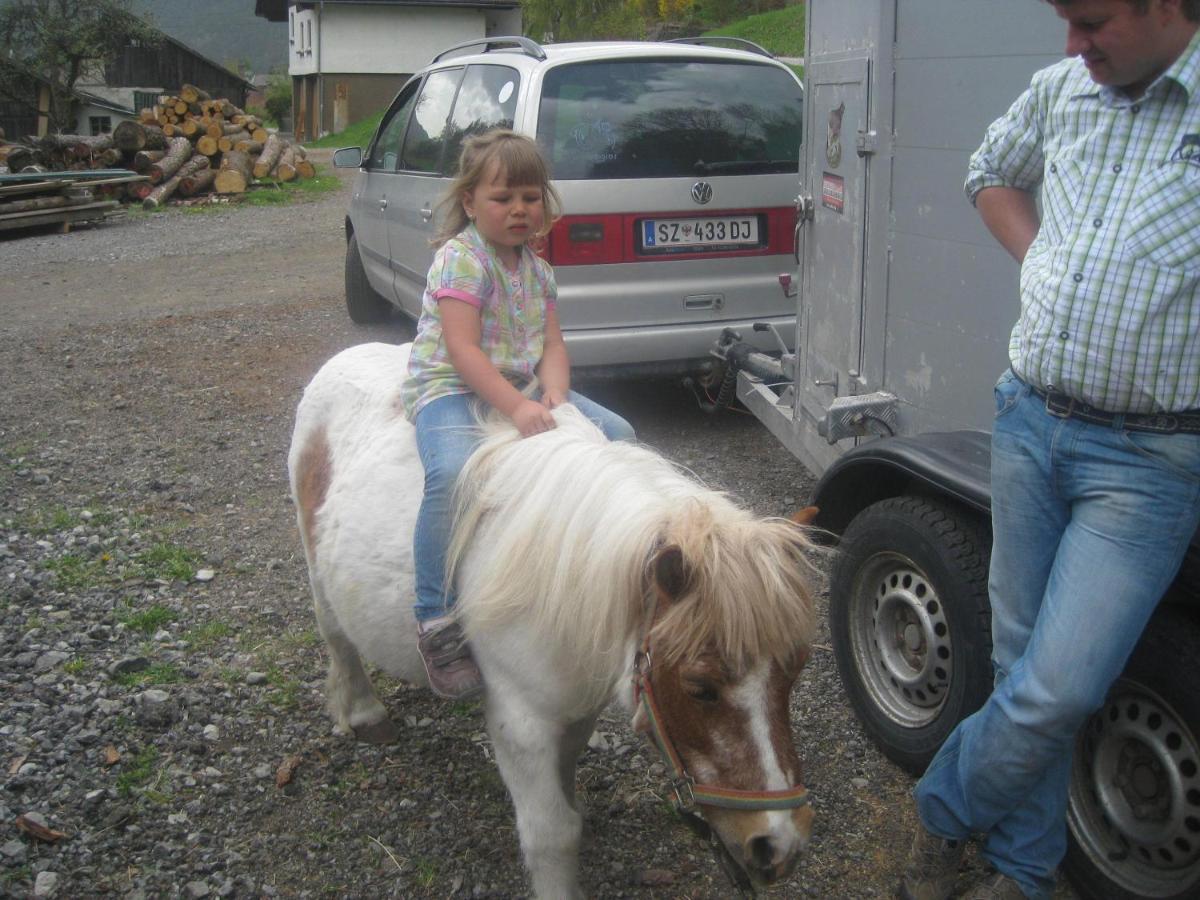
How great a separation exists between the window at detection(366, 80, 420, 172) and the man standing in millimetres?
6144

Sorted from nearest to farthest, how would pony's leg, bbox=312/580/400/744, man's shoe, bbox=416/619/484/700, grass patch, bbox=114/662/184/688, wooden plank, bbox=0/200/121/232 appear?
man's shoe, bbox=416/619/484/700 < pony's leg, bbox=312/580/400/744 < grass patch, bbox=114/662/184/688 < wooden plank, bbox=0/200/121/232

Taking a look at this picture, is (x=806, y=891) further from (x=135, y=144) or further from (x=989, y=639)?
(x=135, y=144)

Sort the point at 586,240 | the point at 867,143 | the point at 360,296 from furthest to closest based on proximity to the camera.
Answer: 1. the point at 360,296
2. the point at 586,240
3. the point at 867,143

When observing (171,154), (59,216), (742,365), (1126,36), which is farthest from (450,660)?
(171,154)

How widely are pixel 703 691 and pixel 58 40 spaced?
35.3 meters

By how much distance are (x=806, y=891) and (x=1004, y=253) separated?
1799 millimetres

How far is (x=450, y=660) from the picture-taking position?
2.49m

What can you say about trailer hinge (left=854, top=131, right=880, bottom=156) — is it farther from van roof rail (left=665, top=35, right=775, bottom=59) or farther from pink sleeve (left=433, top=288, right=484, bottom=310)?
van roof rail (left=665, top=35, right=775, bottom=59)

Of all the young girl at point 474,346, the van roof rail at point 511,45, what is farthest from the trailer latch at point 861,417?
the van roof rail at point 511,45

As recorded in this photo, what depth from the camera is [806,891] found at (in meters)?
2.68

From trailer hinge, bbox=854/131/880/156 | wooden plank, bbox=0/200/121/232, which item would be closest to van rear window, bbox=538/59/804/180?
trailer hinge, bbox=854/131/880/156

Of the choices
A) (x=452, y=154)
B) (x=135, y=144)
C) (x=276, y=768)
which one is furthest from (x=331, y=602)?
(x=135, y=144)

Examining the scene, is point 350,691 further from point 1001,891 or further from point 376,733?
point 1001,891

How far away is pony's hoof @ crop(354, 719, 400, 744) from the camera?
338 cm
